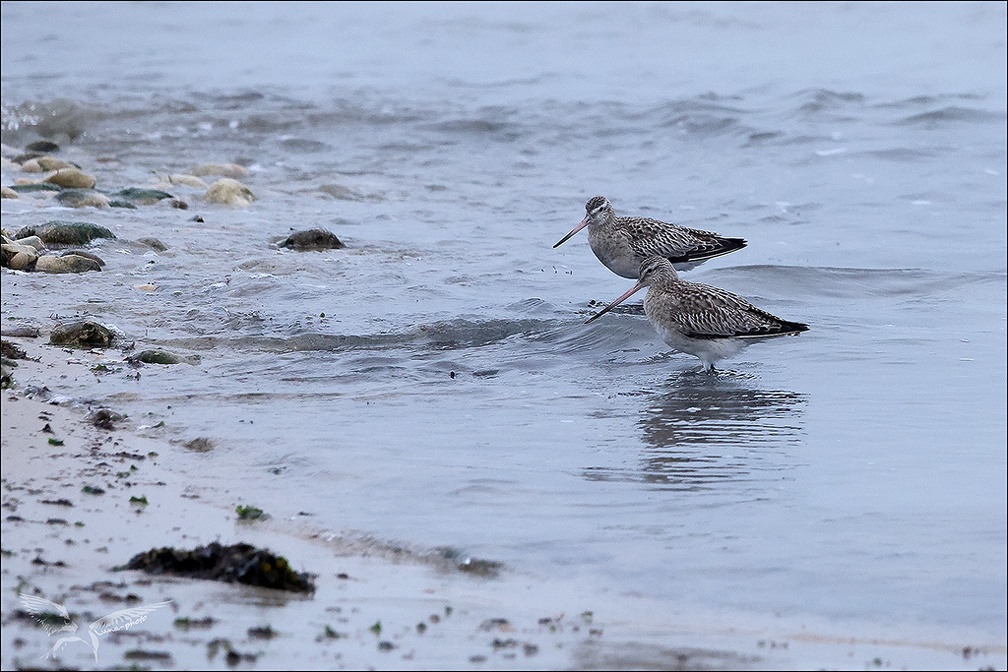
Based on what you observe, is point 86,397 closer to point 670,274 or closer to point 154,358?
point 154,358

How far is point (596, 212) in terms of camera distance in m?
9.14

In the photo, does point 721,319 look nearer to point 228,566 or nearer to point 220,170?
point 228,566

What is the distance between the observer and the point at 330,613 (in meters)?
3.55

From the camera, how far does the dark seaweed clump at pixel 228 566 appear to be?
12.1 feet

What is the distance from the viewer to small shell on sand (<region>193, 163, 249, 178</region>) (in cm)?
1310

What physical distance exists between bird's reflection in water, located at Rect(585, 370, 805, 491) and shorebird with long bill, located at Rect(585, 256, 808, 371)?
16 centimetres

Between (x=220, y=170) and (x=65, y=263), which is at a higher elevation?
(x=220, y=170)

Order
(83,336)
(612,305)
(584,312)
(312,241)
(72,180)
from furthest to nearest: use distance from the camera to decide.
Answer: (72,180)
(312,241)
(584,312)
(612,305)
(83,336)

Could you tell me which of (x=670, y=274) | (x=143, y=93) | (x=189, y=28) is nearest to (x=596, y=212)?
(x=670, y=274)

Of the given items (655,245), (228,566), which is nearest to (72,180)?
(655,245)

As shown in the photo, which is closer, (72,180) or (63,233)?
(63,233)

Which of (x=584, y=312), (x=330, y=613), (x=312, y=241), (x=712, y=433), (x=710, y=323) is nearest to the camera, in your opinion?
(x=330, y=613)

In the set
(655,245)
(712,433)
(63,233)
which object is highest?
(655,245)

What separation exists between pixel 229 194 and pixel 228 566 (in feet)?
26.4
